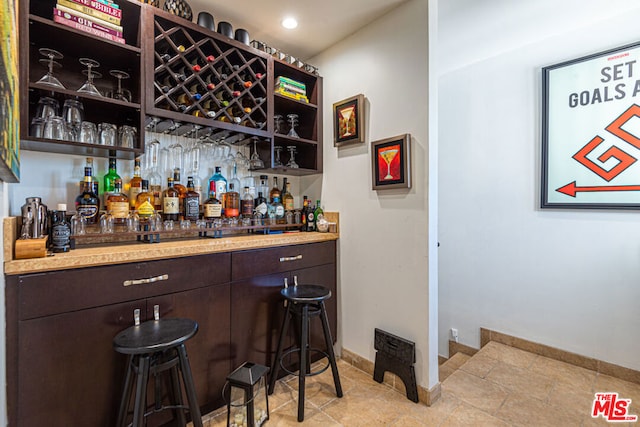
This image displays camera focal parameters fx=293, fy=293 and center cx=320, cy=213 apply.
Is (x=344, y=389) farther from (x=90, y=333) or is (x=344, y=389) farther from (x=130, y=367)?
(x=90, y=333)

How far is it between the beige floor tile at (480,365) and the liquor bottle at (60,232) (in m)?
2.55

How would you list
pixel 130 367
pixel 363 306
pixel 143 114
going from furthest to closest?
pixel 363 306
pixel 143 114
pixel 130 367

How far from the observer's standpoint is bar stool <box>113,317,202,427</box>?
43.8 inches

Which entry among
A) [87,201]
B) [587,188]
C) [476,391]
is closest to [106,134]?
[87,201]

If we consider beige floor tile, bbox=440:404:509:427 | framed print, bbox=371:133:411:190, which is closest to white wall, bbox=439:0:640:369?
framed print, bbox=371:133:411:190

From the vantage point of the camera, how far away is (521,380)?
1.98 meters

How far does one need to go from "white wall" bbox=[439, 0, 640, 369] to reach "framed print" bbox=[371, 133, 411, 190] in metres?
0.95

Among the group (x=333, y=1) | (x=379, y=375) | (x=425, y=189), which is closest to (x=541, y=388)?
(x=379, y=375)

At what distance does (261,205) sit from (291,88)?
94 centimetres

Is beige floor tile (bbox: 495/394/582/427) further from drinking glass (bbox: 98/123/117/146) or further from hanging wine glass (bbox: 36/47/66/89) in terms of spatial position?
hanging wine glass (bbox: 36/47/66/89)

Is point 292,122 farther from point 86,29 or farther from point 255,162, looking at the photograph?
point 86,29

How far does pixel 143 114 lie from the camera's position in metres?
1.57

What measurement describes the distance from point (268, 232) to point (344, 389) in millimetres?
1179

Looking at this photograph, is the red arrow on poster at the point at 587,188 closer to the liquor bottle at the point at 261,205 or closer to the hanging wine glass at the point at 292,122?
the hanging wine glass at the point at 292,122
